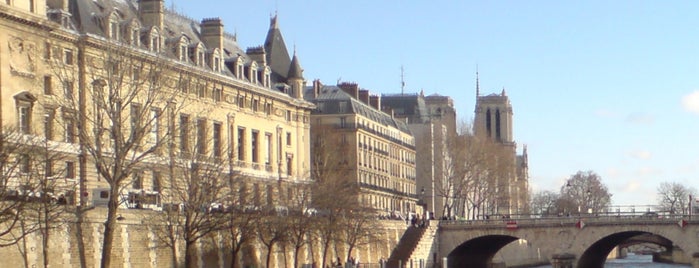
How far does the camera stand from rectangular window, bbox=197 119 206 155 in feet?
259

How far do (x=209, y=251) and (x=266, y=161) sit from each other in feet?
77.4

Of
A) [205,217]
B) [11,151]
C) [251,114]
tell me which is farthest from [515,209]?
[11,151]

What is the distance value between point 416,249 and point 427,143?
4846cm

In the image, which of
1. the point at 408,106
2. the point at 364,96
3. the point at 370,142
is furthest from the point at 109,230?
the point at 408,106

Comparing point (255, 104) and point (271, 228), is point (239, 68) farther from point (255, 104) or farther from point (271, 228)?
point (271, 228)

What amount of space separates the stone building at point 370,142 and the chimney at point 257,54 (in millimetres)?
16155

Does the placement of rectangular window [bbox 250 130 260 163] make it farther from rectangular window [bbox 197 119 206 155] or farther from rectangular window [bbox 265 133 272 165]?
Answer: rectangular window [bbox 197 119 206 155]

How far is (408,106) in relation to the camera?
536 ft

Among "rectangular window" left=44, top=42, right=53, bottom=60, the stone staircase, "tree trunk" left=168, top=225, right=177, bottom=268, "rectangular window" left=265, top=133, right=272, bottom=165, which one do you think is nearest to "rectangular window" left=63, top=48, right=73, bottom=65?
"rectangular window" left=44, top=42, right=53, bottom=60

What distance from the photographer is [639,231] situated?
349ft

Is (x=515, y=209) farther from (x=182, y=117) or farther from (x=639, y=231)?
(x=182, y=117)

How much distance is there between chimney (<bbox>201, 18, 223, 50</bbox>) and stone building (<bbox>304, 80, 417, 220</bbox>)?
23728 mm

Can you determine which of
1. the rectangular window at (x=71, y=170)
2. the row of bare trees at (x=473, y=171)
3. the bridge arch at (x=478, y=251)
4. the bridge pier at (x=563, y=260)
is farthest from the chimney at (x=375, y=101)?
the rectangular window at (x=71, y=170)

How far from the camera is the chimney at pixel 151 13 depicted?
289 feet
